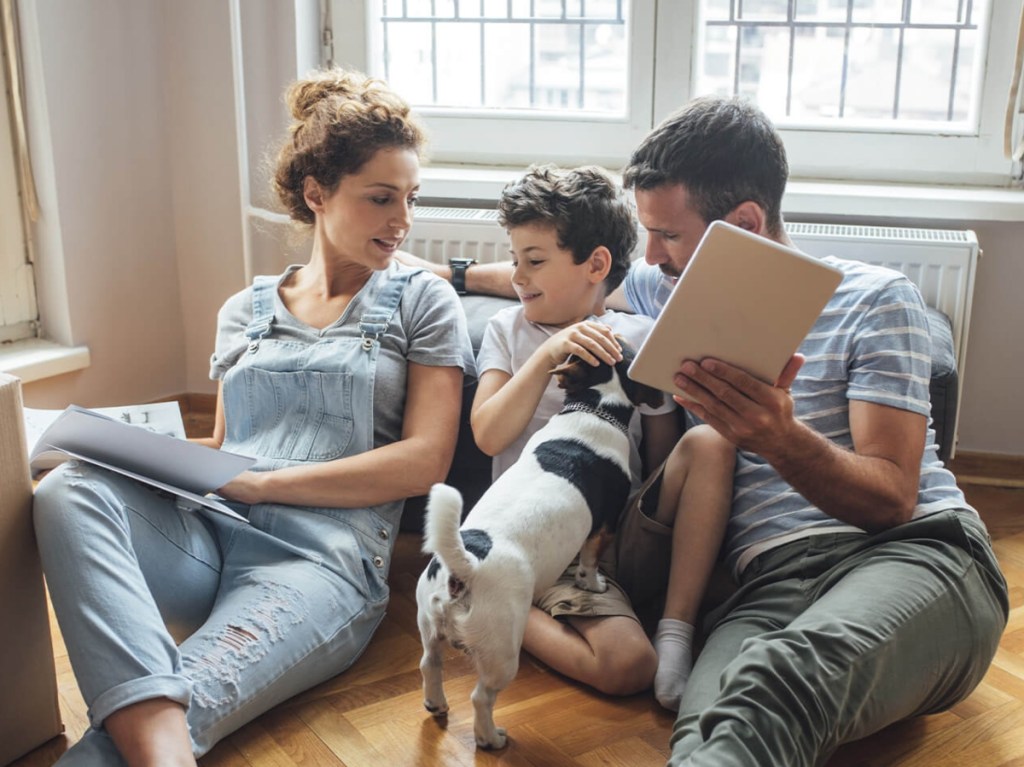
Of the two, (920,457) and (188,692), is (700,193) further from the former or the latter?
(188,692)

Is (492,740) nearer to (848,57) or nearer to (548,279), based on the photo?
(548,279)

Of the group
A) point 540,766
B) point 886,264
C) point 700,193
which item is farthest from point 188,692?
point 886,264

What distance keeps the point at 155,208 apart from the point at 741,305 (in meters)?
1.92

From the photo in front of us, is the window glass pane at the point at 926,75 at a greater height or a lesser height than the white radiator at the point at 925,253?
greater

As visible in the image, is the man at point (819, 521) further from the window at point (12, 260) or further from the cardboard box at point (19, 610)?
the window at point (12, 260)

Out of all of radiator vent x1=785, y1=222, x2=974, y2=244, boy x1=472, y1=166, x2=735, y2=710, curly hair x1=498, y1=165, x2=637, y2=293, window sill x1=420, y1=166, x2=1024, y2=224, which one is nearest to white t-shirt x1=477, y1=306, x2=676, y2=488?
boy x1=472, y1=166, x2=735, y2=710

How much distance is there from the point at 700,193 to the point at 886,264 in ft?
2.79

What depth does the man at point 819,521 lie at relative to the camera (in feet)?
3.98

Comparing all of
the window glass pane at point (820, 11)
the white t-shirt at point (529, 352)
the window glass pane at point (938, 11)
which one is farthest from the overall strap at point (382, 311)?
the window glass pane at point (938, 11)

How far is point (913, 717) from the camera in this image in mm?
1525

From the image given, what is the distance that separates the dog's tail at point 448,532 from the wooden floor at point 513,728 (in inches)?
11.4

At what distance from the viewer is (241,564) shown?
1.59 meters

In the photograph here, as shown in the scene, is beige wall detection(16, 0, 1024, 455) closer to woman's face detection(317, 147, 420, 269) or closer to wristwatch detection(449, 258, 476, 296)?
wristwatch detection(449, 258, 476, 296)

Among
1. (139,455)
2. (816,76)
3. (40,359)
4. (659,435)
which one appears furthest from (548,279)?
(40,359)
